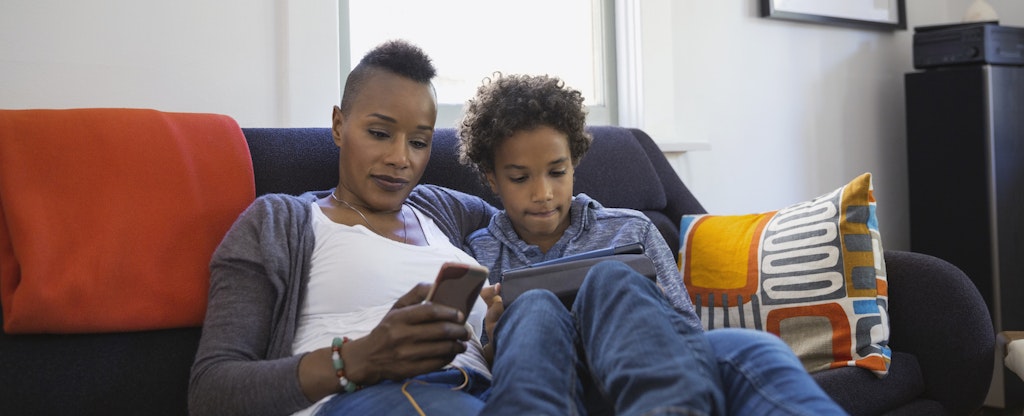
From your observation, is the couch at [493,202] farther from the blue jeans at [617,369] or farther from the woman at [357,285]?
the blue jeans at [617,369]

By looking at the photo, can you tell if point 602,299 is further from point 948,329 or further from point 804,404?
point 948,329

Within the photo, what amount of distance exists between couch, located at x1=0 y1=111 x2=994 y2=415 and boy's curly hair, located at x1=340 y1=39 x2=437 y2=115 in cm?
21

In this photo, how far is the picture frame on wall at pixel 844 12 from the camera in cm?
283

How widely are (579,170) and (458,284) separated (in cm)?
93

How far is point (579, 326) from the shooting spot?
1.10 meters

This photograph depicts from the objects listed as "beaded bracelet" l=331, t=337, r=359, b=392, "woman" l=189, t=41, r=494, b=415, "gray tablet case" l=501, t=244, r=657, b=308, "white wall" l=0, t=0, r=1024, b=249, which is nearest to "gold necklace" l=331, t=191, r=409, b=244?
"woman" l=189, t=41, r=494, b=415

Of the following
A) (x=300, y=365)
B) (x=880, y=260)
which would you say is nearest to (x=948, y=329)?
(x=880, y=260)

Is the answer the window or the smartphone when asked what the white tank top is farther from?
the window

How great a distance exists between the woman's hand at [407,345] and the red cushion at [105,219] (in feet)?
1.47

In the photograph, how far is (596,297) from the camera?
1.06 m

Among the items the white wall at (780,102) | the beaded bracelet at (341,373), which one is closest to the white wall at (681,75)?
the white wall at (780,102)

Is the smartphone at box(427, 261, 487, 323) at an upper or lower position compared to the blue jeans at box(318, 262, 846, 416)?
upper

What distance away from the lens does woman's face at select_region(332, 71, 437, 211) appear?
1.45 meters

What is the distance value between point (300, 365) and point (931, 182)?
2.60 m
